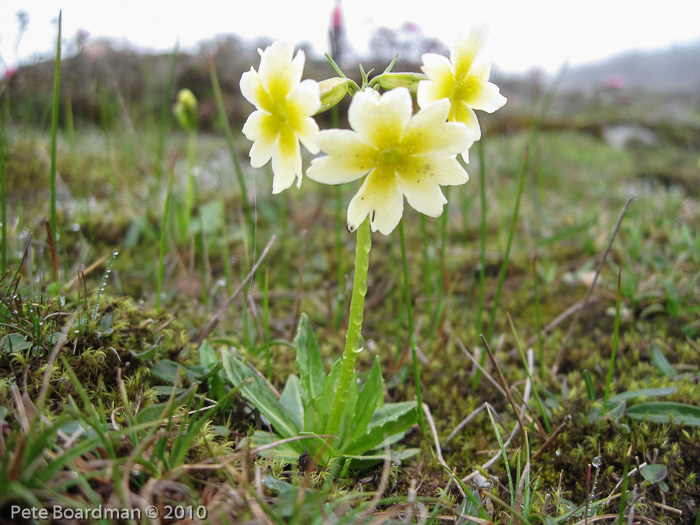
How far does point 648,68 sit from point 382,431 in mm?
27589

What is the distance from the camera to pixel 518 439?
5.26ft

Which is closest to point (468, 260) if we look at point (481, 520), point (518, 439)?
point (518, 439)

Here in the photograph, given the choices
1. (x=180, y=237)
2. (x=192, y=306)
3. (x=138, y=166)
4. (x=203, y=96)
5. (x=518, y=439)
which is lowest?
(x=518, y=439)

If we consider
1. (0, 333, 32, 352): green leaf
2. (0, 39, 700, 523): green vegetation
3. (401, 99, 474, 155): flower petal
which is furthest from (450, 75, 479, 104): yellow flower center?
(0, 333, 32, 352): green leaf

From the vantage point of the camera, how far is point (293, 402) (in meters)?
1.57

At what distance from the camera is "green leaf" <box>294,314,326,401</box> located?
5.11 feet

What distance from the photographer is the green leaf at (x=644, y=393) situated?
1572 millimetres

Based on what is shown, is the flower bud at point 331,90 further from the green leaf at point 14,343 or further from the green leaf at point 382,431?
the green leaf at point 14,343

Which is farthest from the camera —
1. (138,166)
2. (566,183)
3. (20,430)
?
(566,183)

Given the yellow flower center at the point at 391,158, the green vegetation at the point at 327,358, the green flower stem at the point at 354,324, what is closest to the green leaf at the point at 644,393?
the green vegetation at the point at 327,358

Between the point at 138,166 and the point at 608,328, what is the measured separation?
3.98m

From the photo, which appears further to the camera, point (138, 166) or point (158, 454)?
point (138, 166)

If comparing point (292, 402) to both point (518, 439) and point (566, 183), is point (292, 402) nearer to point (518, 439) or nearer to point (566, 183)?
point (518, 439)

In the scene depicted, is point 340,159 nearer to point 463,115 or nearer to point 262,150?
point 262,150
